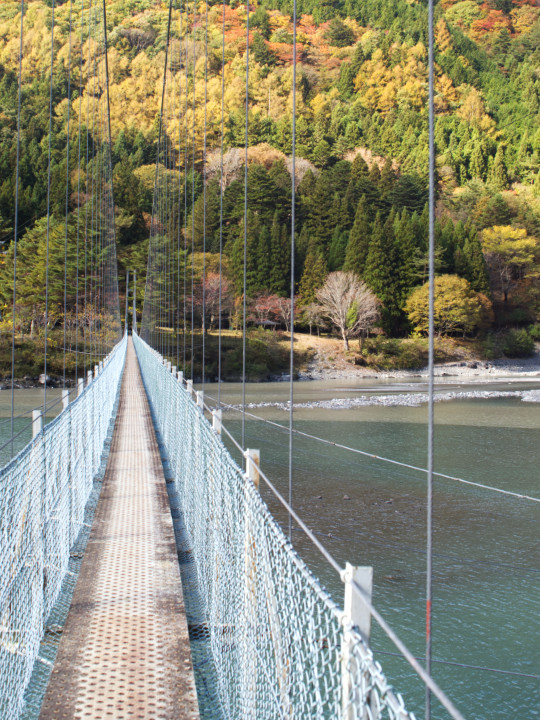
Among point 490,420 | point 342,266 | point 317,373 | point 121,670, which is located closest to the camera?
point 121,670

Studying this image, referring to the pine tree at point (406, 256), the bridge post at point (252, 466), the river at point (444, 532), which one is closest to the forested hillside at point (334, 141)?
the pine tree at point (406, 256)

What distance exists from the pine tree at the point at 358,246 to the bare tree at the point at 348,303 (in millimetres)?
1422

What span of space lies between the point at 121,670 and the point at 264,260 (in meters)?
34.2

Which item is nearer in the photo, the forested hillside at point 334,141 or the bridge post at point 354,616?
the bridge post at point 354,616

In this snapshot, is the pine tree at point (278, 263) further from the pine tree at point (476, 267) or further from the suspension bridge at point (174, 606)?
the suspension bridge at point (174, 606)

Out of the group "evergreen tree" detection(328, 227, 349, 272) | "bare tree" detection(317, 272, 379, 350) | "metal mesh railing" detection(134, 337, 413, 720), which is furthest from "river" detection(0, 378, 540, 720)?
"evergreen tree" detection(328, 227, 349, 272)

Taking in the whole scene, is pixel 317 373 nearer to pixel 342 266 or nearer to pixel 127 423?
pixel 342 266

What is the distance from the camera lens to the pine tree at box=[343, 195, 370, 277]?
36000 millimetres

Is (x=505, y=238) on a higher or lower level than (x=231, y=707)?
higher

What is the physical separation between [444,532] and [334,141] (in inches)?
1846

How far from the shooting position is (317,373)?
30.9 metres

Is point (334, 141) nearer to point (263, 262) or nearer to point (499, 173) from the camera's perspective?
point (499, 173)

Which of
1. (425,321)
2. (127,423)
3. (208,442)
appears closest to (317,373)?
(425,321)

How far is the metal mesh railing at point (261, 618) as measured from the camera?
37.8 inches
